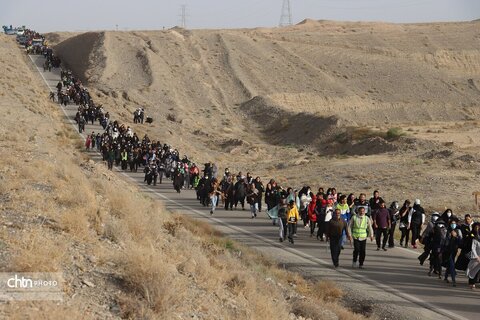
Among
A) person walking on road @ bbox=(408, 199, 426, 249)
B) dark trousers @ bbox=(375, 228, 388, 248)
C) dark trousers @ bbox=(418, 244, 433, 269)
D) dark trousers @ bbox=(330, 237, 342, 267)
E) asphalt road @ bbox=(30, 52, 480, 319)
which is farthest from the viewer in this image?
person walking on road @ bbox=(408, 199, 426, 249)

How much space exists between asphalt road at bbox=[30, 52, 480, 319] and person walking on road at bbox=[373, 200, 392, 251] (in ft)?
1.03

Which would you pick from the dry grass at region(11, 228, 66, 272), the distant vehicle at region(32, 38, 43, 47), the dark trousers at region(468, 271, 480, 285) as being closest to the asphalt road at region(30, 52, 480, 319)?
the dark trousers at region(468, 271, 480, 285)

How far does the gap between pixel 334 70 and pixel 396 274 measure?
213 feet

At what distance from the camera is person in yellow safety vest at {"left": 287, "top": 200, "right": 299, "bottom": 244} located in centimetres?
1695

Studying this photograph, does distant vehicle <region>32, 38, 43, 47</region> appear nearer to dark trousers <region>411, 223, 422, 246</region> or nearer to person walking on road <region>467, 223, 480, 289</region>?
dark trousers <region>411, 223, 422, 246</region>

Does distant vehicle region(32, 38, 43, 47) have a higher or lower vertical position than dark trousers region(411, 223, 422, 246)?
higher

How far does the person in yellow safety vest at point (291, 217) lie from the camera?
16953 millimetres

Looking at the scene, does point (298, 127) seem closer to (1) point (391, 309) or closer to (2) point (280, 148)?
(2) point (280, 148)

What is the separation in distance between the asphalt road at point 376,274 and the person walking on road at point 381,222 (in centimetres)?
31

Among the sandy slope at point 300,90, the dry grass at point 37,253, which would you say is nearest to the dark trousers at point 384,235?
the dry grass at point 37,253

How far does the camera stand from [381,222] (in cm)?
1638

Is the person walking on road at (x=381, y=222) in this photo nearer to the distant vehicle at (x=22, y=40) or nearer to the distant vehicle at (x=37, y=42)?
the distant vehicle at (x=37, y=42)

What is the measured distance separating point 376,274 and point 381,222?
2391 millimetres

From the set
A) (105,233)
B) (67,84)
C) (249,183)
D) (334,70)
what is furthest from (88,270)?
(334,70)
